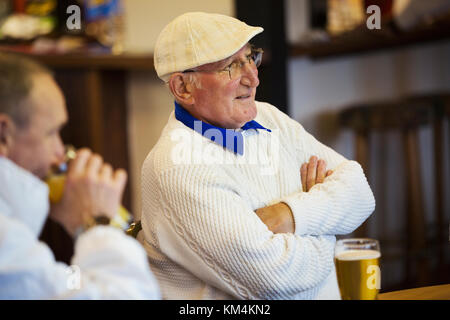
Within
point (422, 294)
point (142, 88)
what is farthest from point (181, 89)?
point (142, 88)

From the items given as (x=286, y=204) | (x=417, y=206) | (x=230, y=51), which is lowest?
(x=417, y=206)

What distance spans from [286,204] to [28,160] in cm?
51

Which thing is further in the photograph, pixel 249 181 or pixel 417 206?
pixel 417 206

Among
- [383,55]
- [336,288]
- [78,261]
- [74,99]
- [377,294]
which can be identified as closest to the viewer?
[78,261]

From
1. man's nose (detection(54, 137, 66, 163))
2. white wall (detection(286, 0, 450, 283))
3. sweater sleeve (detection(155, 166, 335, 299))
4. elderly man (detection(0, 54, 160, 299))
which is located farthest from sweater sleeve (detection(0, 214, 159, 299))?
white wall (detection(286, 0, 450, 283))

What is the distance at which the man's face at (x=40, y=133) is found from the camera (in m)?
0.99

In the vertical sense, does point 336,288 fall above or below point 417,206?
above

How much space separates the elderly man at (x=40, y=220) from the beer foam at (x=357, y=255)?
36cm

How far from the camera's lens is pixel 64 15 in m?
3.59

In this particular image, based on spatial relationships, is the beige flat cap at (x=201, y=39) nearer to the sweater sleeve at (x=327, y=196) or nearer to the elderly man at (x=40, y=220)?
the sweater sleeve at (x=327, y=196)

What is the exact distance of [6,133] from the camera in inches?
38.6

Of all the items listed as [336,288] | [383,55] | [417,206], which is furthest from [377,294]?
[383,55]

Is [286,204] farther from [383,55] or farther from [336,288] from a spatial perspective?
[383,55]

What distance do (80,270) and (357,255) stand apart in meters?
0.49
